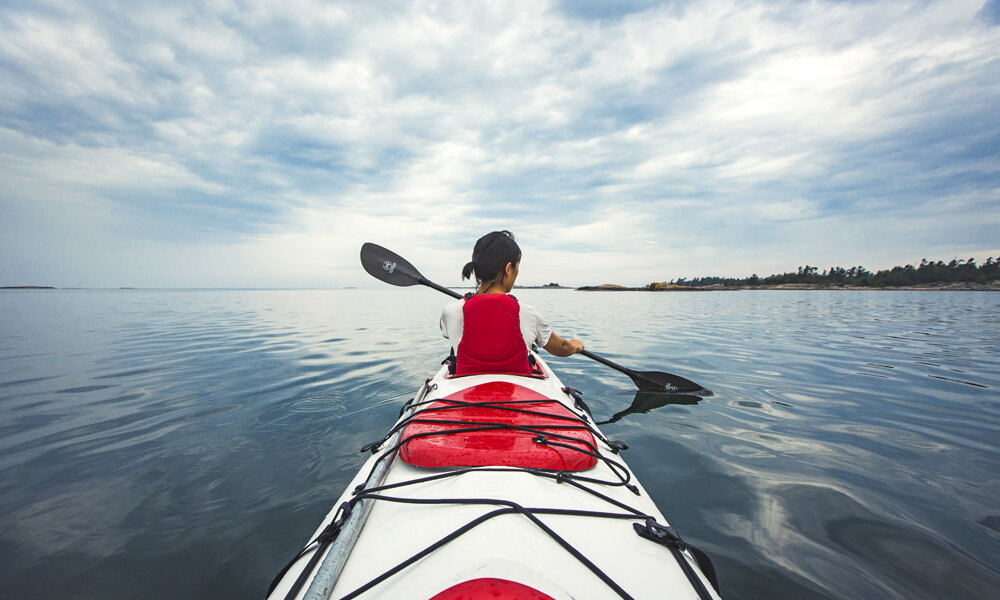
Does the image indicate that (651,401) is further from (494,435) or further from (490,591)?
(490,591)

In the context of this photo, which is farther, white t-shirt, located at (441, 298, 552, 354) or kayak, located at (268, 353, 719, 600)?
white t-shirt, located at (441, 298, 552, 354)

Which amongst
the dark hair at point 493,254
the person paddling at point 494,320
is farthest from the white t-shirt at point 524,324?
the dark hair at point 493,254

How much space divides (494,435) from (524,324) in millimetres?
1352

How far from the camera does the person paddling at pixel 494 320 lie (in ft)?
9.84

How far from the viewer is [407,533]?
1.43 meters

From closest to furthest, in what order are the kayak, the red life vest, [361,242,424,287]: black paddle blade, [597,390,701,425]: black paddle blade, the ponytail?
the kayak
the red life vest
the ponytail
[597,390,701,425]: black paddle blade
[361,242,424,287]: black paddle blade

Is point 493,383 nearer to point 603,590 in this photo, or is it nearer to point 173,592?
point 603,590

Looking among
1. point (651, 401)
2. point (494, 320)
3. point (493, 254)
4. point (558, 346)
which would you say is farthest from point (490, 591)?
point (651, 401)

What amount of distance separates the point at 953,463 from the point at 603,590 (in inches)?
185

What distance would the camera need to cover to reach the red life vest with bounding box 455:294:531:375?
2.97m

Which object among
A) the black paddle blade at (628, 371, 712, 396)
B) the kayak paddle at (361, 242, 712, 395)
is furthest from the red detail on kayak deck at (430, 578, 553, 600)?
the black paddle blade at (628, 371, 712, 396)

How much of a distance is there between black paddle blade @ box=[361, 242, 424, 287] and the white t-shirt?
9.53ft

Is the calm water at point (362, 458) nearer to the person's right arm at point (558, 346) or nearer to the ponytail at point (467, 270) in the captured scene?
the person's right arm at point (558, 346)

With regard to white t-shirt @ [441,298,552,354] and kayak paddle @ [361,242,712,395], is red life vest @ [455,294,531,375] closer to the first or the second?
white t-shirt @ [441,298,552,354]
